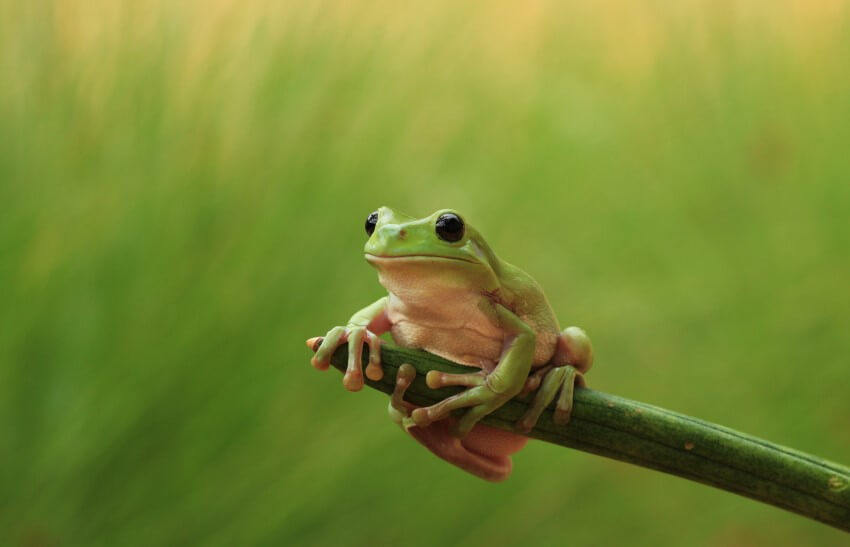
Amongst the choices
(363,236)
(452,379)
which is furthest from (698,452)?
(363,236)

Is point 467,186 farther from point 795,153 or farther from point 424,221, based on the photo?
point 424,221

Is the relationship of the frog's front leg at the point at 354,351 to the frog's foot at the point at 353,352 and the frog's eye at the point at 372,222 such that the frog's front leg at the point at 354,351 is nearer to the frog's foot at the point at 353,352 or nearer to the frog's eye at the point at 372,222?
the frog's foot at the point at 353,352

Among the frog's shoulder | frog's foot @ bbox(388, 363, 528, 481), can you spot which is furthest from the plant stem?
the frog's shoulder

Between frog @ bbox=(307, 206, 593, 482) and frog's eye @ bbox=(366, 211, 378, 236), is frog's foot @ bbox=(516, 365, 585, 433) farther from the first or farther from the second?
frog's eye @ bbox=(366, 211, 378, 236)

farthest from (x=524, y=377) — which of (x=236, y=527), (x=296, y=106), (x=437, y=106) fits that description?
(x=437, y=106)

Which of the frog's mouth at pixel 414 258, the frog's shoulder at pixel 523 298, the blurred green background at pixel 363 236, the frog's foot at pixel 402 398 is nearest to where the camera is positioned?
the frog's foot at pixel 402 398

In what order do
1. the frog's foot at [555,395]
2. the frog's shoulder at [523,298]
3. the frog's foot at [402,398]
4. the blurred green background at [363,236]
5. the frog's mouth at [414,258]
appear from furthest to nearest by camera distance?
the blurred green background at [363,236]
the frog's shoulder at [523,298]
the frog's mouth at [414,258]
the frog's foot at [555,395]
the frog's foot at [402,398]

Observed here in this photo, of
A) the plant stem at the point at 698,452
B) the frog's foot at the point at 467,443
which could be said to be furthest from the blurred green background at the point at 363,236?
the plant stem at the point at 698,452
